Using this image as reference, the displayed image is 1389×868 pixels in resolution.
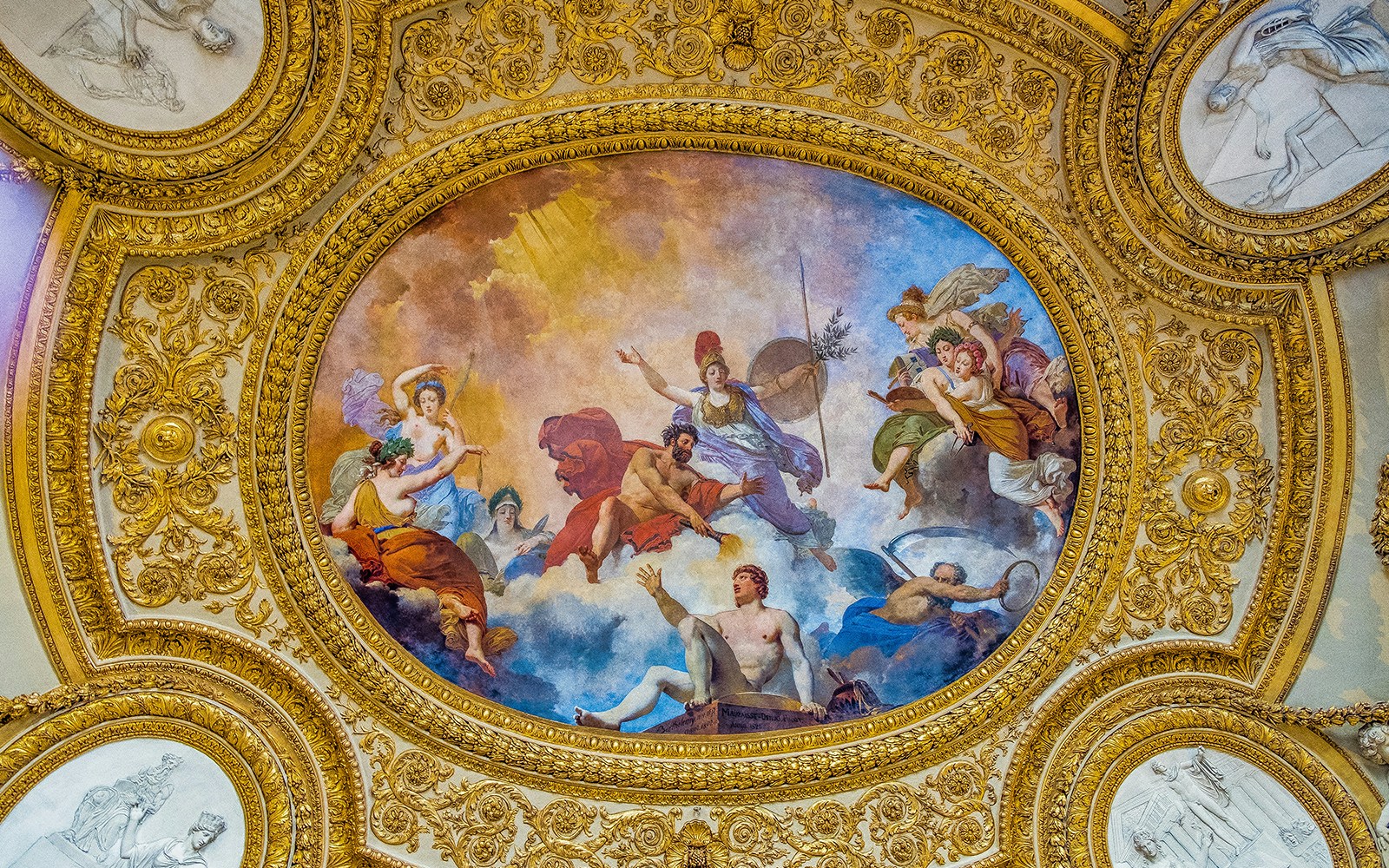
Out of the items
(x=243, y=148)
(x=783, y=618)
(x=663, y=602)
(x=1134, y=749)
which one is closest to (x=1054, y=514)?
(x=1134, y=749)

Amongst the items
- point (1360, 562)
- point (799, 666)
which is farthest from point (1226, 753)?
point (799, 666)

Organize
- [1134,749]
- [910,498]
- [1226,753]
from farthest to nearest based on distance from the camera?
[910,498] < [1134,749] < [1226,753]

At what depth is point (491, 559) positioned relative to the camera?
12.2 meters

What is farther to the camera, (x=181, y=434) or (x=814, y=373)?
(x=814, y=373)

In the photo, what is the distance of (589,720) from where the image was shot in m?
12.0

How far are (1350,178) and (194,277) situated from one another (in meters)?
11.4

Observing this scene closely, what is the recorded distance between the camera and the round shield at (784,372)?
1237 centimetres

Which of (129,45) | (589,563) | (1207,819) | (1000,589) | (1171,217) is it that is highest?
(1171,217)

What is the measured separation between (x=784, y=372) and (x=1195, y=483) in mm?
4596

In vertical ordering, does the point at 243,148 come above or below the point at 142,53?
below

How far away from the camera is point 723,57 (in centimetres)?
1069

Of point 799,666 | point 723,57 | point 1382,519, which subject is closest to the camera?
point 1382,519

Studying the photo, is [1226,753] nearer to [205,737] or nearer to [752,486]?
[752,486]

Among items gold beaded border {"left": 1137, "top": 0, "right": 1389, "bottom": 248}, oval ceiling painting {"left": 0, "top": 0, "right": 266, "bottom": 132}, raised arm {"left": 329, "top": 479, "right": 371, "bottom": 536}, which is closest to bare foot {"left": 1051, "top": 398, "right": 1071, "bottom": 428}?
gold beaded border {"left": 1137, "top": 0, "right": 1389, "bottom": 248}
